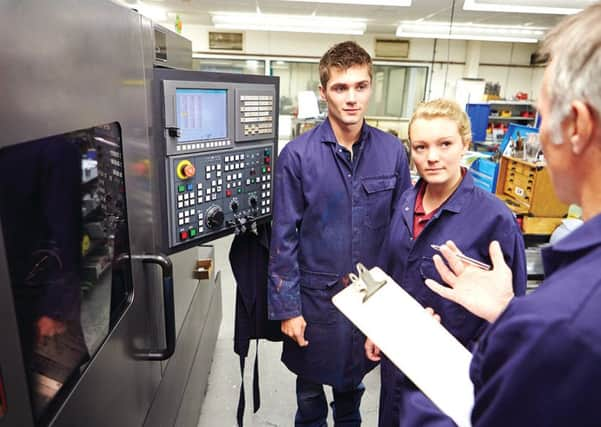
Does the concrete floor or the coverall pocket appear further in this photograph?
the concrete floor

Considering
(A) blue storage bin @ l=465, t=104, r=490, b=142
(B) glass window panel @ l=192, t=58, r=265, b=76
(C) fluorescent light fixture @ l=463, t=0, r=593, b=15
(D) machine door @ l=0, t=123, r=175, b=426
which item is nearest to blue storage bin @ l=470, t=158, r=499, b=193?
(C) fluorescent light fixture @ l=463, t=0, r=593, b=15

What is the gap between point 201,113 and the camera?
3.62 feet

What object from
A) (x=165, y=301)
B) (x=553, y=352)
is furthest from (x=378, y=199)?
(x=553, y=352)

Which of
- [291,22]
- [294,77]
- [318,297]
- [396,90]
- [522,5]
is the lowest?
[318,297]

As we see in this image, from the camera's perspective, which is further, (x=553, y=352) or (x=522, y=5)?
(x=522, y=5)

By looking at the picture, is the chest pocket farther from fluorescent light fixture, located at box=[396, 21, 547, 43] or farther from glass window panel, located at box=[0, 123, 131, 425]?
fluorescent light fixture, located at box=[396, 21, 547, 43]

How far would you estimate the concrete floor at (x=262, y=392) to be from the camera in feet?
6.34

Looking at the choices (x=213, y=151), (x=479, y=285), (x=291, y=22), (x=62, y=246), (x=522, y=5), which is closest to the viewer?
(x=62, y=246)

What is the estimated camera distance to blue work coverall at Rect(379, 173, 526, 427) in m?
1.14

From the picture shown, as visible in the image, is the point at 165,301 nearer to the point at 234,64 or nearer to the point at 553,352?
the point at 553,352

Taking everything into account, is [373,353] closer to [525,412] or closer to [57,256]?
[525,412]

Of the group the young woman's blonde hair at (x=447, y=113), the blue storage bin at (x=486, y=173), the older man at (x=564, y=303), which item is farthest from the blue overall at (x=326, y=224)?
the blue storage bin at (x=486, y=173)

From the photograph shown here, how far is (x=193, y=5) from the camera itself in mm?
4898

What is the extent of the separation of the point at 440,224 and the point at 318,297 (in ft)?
1.67
